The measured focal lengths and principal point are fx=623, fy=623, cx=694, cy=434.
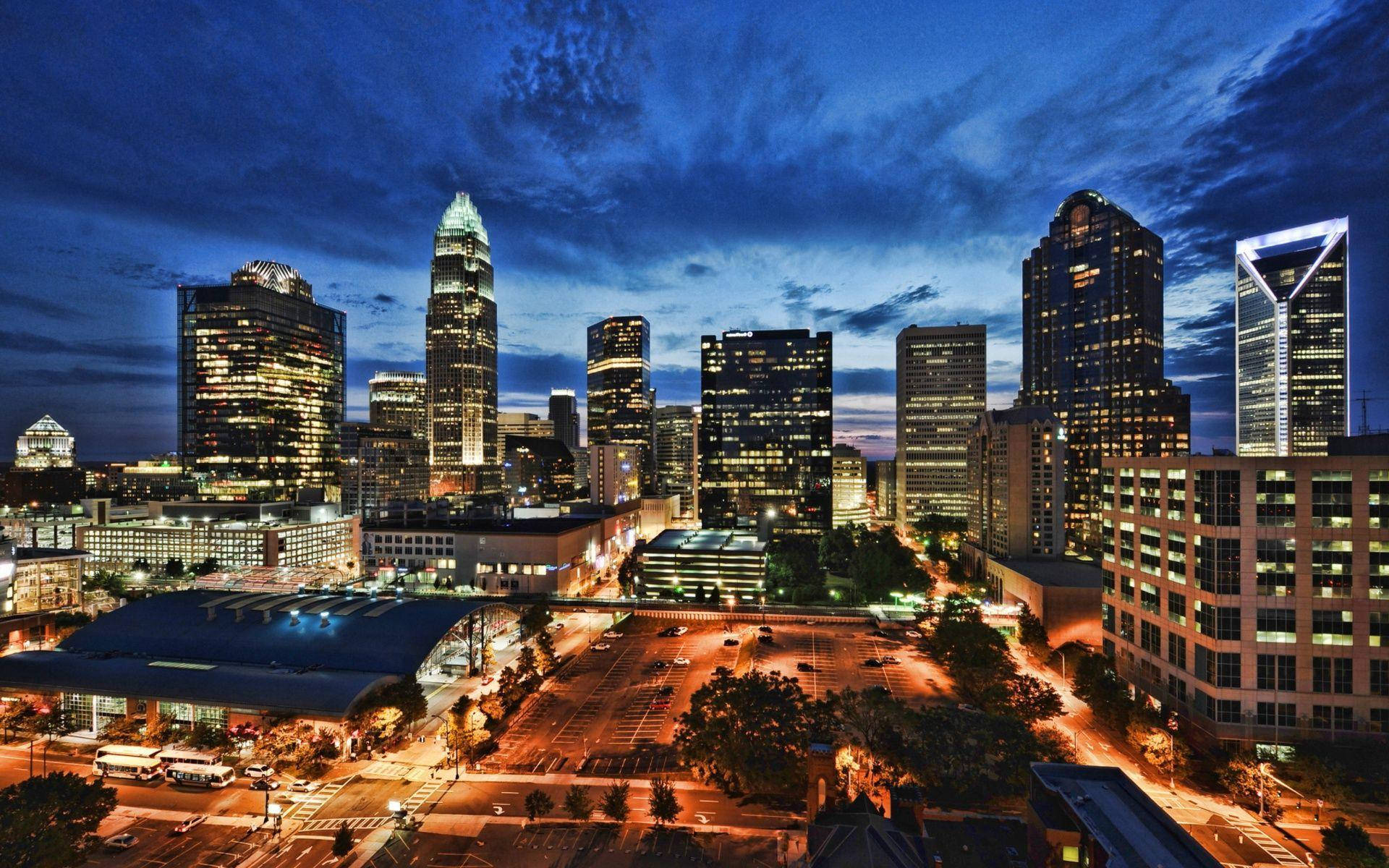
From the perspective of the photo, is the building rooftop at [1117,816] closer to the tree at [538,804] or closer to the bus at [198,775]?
the tree at [538,804]

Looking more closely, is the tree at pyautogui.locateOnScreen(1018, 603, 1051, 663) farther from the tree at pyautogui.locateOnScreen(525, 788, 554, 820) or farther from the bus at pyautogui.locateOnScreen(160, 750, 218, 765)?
the bus at pyautogui.locateOnScreen(160, 750, 218, 765)

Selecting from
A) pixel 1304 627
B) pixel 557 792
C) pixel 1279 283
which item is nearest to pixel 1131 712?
pixel 1304 627

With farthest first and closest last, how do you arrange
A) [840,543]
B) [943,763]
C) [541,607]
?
[840,543] < [541,607] < [943,763]

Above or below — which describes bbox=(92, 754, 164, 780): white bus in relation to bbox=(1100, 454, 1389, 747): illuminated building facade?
below

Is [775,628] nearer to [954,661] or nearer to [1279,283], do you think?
[954,661]

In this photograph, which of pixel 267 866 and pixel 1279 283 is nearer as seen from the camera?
pixel 267 866

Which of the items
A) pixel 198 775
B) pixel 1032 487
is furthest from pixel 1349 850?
pixel 1032 487

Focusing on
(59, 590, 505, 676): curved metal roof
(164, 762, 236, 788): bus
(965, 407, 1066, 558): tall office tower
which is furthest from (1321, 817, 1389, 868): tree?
(965, 407, 1066, 558): tall office tower
